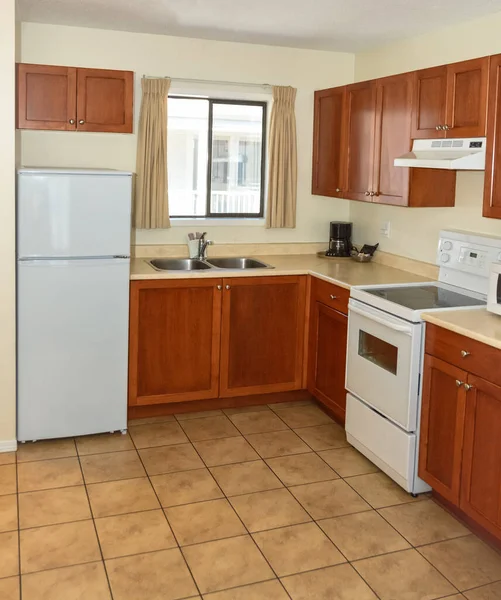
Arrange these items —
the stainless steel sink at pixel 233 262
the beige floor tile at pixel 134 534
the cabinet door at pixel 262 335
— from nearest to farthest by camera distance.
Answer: the beige floor tile at pixel 134 534 → the cabinet door at pixel 262 335 → the stainless steel sink at pixel 233 262

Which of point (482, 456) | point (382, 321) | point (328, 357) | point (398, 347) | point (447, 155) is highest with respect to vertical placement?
point (447, 155)

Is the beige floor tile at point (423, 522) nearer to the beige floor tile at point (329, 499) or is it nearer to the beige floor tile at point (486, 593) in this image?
the beige floor tile at point (329, 499)

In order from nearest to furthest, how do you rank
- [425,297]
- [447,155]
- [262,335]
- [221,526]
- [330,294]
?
[221,526] < [447,155] < [425,297] < [330,294] < [262,335]

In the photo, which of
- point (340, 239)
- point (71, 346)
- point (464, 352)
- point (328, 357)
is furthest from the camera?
point (340, 239)

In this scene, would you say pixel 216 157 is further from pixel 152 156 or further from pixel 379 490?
pixel 379 490

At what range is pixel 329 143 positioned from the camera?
490cm

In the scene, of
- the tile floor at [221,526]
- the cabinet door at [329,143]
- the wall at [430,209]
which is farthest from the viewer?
the cabinet door at [329,143]

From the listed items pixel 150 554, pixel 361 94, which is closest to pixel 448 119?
pixel 361 94

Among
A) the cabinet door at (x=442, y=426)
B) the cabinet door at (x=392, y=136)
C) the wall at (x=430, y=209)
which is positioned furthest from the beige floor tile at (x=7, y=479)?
the wall at (x=430, y=209)

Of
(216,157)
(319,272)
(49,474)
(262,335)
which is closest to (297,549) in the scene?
(49,474)

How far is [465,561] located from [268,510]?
35.8 inches

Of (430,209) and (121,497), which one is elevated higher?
(430,209)

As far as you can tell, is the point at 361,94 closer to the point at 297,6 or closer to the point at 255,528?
the point at 297,6

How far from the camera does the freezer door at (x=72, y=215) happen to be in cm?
374
